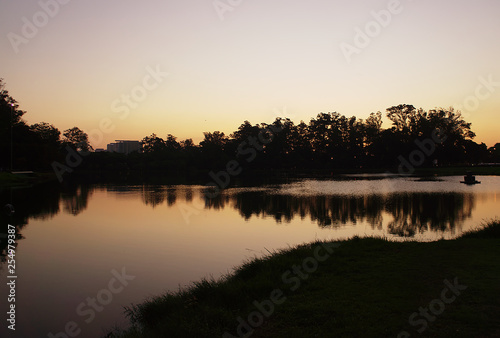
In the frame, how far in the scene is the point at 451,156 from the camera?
3430 inches

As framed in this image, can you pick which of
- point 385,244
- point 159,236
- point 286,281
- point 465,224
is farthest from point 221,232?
point 465,224

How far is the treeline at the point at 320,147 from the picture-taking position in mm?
90581

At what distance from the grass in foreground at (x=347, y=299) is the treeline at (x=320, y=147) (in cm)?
8518

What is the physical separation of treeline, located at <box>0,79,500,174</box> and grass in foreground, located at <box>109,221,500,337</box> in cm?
8518

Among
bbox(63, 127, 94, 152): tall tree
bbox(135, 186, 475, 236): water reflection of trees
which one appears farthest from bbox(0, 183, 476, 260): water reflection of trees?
bbox(63, 127, 94, 152): tall tree

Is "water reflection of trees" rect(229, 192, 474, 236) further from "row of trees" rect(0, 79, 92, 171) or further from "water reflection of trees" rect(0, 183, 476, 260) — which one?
"row of trees" rect(0, 79, 92, 171)

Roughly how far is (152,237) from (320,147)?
98140 millimetres

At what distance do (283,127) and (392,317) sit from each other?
110329 mm

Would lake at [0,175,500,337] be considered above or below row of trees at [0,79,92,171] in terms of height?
below

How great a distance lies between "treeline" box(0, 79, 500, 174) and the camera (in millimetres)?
90581

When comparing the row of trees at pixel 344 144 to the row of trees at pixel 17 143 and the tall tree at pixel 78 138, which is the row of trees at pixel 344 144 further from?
the row of trees at pixel 17 143

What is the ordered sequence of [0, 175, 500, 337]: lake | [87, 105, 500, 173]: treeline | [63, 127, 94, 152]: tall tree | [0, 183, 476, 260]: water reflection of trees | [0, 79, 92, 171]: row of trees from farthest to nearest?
[63, 127, 94, 152]: tall tree → [87, 105, 500, 173]: treeline → [0, 79, 92, 171]: row of trees → [0, 183, 476, 260]: water reflection of trees → [0, 175, 500, 337]: lake

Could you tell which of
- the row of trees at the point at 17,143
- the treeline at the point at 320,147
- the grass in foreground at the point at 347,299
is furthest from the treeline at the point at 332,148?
the grass in foreground at the point at 347,299

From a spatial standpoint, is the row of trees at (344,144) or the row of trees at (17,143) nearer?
the row of trees at (17,143)
